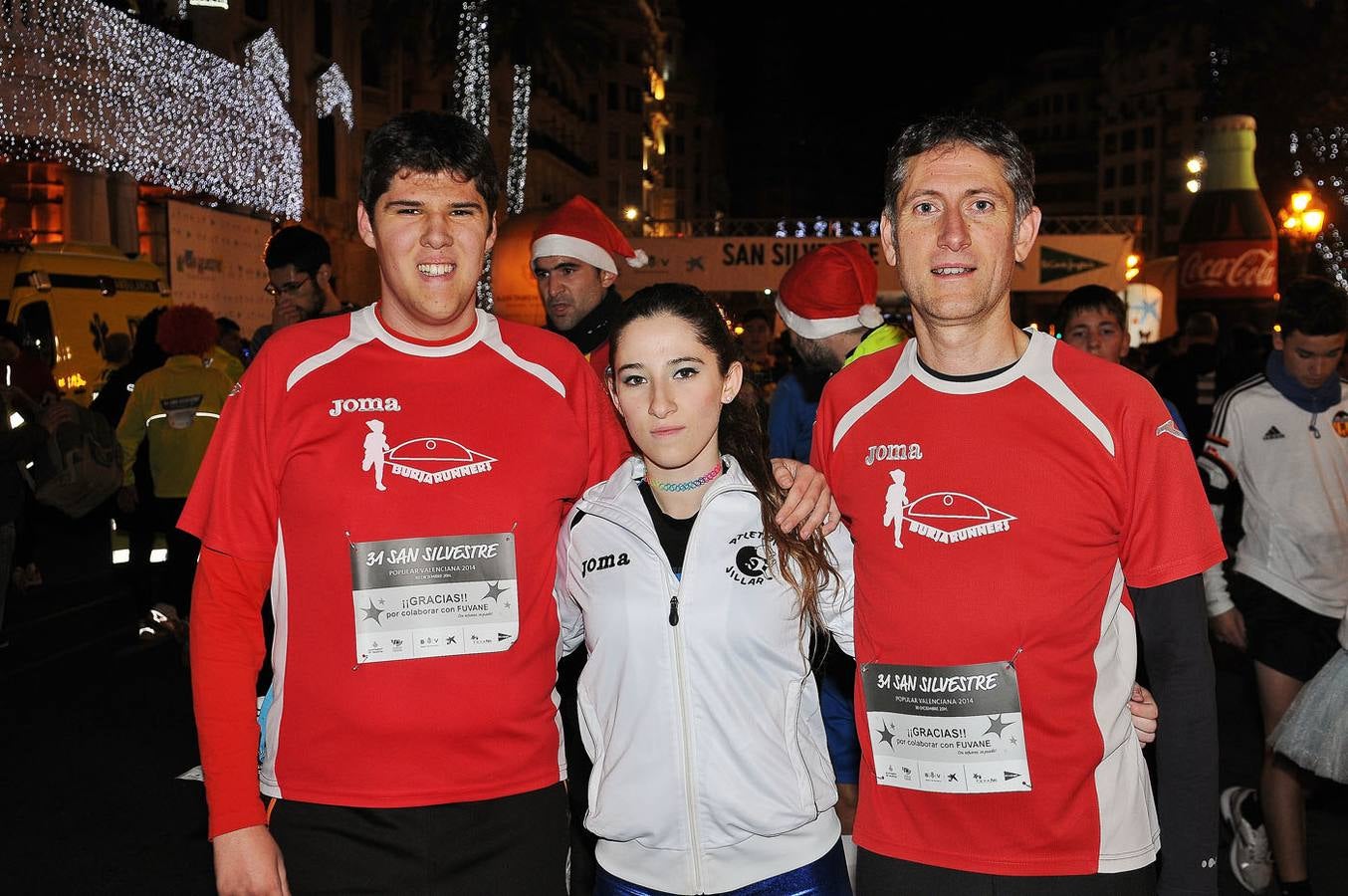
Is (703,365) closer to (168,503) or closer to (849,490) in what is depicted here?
(849,490)

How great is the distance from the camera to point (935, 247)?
9.53 ft

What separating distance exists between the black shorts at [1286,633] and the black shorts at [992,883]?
3.11 metres

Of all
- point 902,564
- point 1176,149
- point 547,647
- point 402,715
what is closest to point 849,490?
point 902,564

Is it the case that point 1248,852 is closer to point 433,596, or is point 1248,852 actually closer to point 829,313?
point 829,313

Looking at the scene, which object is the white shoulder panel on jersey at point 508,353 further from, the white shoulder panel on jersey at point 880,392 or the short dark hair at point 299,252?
the short dark hair at point 299,252

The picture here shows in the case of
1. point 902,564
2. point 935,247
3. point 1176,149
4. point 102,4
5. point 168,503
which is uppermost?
point 1176,149

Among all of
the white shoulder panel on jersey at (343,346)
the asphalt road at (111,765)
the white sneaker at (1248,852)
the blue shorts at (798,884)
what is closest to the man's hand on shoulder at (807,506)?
the blue shorts at (798,884)

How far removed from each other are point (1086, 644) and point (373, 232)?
177 centimetres

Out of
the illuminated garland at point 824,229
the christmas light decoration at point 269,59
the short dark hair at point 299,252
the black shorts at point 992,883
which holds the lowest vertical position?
the black shorts at point 992,883

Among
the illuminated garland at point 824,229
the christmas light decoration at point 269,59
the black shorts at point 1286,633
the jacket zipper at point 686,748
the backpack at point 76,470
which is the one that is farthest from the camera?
the christmas light decoration at point 269,59

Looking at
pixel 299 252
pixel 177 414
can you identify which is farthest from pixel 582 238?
pixel 177 414

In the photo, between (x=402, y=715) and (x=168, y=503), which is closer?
(x=402, y=715)

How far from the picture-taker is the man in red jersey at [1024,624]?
2709 mm

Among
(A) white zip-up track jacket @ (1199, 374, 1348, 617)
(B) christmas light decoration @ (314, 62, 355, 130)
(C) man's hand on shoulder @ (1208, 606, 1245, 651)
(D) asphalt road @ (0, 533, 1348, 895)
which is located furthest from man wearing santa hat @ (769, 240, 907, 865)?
(B) christmas light decoration @ (314, 62, 355, 130)
